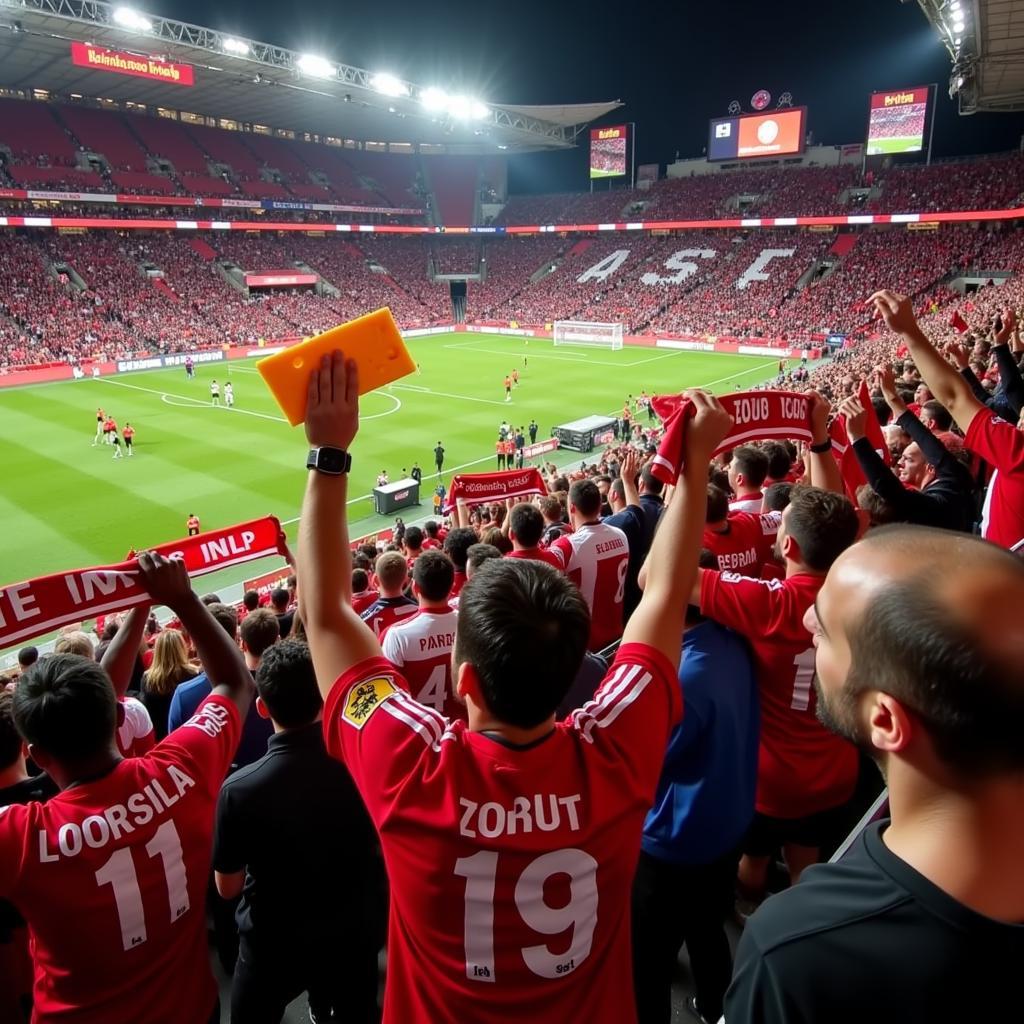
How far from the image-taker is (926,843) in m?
1.44

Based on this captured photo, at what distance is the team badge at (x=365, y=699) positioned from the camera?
2043 millimetres

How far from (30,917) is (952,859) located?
2827 mm

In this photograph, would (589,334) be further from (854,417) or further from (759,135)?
(854,417)

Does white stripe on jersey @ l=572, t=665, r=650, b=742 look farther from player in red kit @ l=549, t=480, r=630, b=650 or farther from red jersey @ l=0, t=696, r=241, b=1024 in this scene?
player in red kit @ l=549, t=480, r=630, b=650

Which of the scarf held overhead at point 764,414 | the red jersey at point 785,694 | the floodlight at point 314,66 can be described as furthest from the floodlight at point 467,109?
the red jersey at point 785,694

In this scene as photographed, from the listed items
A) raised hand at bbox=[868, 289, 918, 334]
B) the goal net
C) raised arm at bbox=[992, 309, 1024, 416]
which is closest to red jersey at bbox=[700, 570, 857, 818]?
raised hand at bbox=[868, 289, 918, 334]

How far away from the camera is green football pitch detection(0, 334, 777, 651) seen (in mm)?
21188

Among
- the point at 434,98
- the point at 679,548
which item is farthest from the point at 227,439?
the point at 434,98

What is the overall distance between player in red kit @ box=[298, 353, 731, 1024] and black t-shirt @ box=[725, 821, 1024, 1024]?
1.86 ft

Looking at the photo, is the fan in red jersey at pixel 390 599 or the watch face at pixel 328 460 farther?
the fan in red jersey at pixel 390 599

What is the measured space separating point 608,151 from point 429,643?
74.5 meters

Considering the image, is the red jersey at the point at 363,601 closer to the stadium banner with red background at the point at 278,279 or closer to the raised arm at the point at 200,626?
the raised arm at the point at 200,626

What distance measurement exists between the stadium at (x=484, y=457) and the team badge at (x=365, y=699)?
1.1 inches

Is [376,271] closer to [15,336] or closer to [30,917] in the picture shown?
[15,336]
